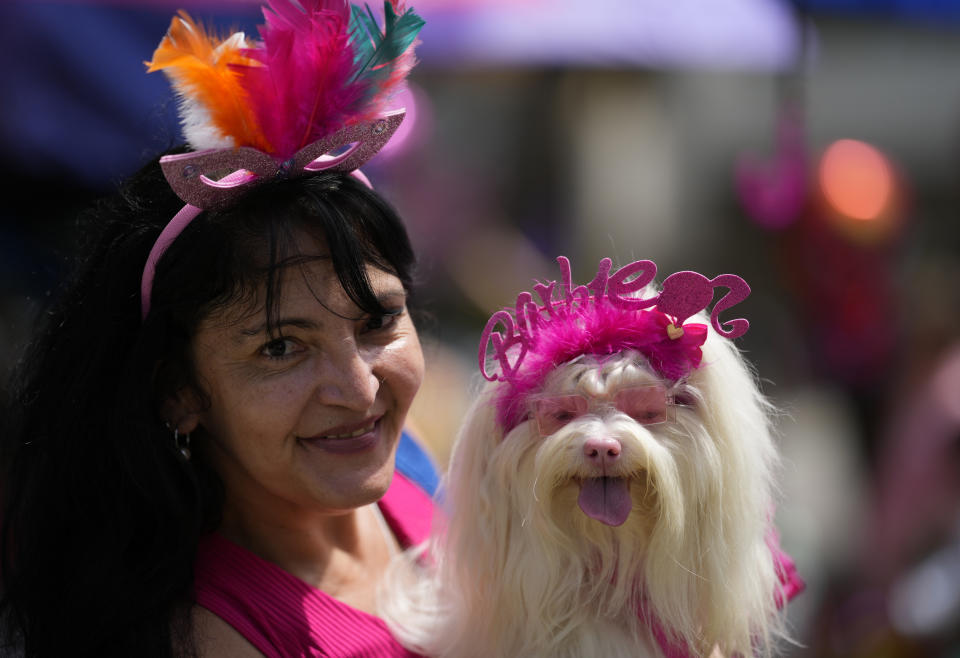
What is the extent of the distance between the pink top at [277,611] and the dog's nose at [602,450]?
2.14ft

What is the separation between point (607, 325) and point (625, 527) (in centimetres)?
34

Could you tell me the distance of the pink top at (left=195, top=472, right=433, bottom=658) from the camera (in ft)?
5.85

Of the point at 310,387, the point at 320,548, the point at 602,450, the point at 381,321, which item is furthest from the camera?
the point at 320,548

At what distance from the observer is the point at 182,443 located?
194 centimetres

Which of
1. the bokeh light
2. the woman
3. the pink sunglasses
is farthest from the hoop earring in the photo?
the bokeh light

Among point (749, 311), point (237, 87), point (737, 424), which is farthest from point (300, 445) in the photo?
point (749, 311)

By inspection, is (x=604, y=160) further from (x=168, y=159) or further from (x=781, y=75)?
(x=168, y=159)

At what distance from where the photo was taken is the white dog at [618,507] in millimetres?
1596

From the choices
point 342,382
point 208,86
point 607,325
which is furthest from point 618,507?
point 208,86

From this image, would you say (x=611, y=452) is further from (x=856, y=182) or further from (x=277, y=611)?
(x=856, y=182)

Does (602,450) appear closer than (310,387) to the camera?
Yes

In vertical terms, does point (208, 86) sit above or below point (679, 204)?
above

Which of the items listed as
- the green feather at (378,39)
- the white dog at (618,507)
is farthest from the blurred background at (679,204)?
the green feather at (378,39)

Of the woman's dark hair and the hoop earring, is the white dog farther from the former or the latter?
the hoop earring
